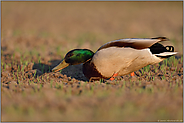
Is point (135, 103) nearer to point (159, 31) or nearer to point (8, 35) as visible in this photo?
point (8, 35)

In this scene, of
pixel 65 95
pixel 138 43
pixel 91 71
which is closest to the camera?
pixel 65 95

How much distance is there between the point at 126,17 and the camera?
13742 millimetres

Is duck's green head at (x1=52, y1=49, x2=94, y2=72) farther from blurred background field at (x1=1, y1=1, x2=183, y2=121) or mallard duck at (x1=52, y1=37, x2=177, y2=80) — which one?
blurred background field at (x1=1, y1=1, x2=183, y2=121)

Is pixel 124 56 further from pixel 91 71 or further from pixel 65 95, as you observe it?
pixel 65 95

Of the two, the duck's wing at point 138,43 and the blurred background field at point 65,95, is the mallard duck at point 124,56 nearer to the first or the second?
the duck's wing at point 138,43

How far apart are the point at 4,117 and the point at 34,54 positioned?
353 centimetres

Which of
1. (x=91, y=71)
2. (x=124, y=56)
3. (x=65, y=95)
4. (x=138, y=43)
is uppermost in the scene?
(x=138, y=43)

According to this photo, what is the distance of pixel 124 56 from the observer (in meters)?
3.68

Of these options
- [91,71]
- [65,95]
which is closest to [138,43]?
[91,71]

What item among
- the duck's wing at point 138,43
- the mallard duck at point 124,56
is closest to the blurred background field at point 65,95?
the mallard duck at point 124,56

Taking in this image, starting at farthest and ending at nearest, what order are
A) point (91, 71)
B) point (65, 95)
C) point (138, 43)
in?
point (91, 71), point (138, 43), point (65, 95)

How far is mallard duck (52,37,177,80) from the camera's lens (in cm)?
364

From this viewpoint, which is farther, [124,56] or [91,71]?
[91,71]

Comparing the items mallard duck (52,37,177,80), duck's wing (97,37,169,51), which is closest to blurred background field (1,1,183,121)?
mallard duck (52,37,177,80)
